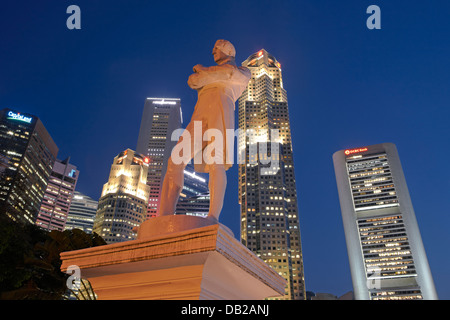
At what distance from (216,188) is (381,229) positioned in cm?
11438

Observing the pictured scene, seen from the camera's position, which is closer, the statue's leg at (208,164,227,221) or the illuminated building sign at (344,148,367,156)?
the statue's leg at (208,164,227,221)

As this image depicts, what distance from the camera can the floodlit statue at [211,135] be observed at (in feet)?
14.7

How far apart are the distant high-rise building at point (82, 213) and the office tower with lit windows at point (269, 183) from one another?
113 metres

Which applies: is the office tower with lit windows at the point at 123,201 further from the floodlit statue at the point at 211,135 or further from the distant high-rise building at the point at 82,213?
the floodlit statue at the point at 211,135

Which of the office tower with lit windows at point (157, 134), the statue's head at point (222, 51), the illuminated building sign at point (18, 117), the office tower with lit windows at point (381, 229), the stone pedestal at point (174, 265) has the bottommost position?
the stone pedestal at point (174, 265)

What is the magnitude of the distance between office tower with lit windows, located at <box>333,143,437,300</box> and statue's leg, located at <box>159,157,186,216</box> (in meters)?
108

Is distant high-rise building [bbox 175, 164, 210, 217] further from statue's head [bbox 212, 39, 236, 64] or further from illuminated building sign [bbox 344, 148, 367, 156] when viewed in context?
statue's head [bbox 212, 39, 236, 64]

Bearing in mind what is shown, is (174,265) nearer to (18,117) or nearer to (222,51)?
(222,51)

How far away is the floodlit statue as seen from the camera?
4.49 m

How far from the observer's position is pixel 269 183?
4281 inches

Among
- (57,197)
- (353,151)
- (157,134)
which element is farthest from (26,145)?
(353,151)

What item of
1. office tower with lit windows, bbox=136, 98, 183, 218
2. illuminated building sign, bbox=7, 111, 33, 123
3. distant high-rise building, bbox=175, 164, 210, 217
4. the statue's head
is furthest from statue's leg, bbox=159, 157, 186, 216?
office tower with lit windows, bbox=136, 98, 183, 218

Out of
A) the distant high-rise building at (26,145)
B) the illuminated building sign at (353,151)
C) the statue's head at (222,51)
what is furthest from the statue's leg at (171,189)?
the illuminated building sign at (353,151)
